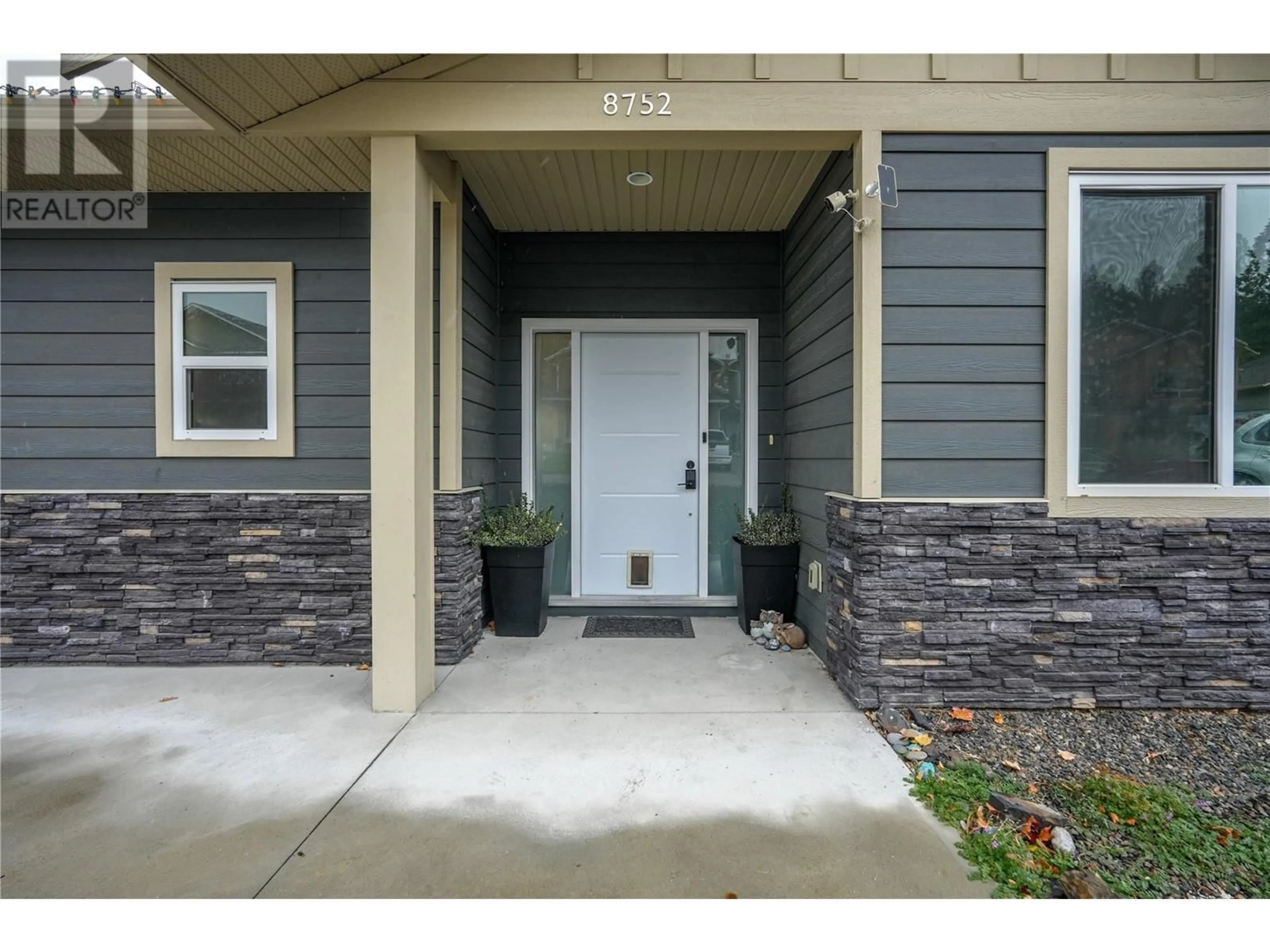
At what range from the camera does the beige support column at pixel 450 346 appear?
10.5 ft

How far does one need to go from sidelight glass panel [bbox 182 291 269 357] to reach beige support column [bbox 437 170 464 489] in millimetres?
1047

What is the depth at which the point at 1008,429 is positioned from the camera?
2666 millimetres

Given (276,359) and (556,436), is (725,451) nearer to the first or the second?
(556,436)

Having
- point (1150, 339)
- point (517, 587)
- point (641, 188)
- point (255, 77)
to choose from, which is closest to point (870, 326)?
point (1150, 339)

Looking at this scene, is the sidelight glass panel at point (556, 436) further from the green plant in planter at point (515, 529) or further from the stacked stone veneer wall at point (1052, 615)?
the stacked stone veneer wall at point (1052, 615)

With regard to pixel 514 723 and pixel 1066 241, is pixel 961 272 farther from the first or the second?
pixel 514 723

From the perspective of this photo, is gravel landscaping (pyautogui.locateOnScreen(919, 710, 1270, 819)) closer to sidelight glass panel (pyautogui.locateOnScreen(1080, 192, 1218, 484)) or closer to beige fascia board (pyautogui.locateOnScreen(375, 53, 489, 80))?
sidelight glass panel (pyautogui.locateOnScreen(1080, 192, 1218, 484))

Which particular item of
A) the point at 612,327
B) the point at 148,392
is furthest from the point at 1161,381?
the point at 148,392

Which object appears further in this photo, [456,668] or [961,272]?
[456,668]

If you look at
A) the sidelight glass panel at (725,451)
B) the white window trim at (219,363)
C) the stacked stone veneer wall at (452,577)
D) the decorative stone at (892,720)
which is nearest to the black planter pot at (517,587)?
the stacked stone veneer wall at (452,577)

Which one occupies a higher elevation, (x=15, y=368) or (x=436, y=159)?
(x=436, y=159)

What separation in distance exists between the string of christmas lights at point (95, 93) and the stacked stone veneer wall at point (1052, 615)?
3.60 m

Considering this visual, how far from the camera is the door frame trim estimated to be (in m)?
4.16

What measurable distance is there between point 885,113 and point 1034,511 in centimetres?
181
